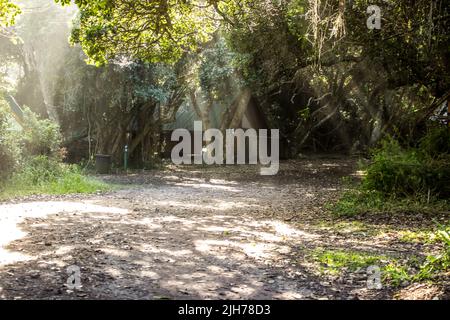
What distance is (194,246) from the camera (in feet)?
23.7

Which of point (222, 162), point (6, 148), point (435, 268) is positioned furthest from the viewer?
point (222, 162)

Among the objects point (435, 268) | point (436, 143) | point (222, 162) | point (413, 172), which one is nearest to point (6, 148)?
point (413, 172)

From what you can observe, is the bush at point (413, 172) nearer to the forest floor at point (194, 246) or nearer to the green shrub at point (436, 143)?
the green shrub at point (436, 143)

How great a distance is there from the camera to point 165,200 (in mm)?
12688

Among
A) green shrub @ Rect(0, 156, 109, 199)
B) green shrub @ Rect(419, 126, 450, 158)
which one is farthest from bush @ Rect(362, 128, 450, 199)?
green shrub @ Rect(0, 156, 109, 199)

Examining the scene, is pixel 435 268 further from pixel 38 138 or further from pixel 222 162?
pixel 222 162

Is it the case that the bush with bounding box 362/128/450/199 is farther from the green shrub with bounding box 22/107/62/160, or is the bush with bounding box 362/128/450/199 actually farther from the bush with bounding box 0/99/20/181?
the green shrub with bounding box 22/107/62/160

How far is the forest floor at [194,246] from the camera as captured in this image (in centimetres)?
507

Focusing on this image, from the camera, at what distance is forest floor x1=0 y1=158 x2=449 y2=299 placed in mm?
5074

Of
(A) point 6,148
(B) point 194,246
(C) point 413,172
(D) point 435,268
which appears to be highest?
(A) point 6,148

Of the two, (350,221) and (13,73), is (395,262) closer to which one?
(350,221)

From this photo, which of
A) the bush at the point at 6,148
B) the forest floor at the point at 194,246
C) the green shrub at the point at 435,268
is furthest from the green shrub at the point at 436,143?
the bush at the point at 6,148

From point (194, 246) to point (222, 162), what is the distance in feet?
56.8

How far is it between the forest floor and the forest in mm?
39
